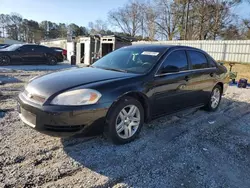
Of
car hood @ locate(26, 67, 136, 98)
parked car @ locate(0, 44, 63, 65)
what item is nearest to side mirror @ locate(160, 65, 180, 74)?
car hood @ locate(26, 67, 136, 98)

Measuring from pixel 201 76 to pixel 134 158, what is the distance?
2.51 meters

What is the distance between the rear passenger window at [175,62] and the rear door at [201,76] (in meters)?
0.23

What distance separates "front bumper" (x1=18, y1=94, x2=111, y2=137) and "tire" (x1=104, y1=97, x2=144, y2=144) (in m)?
0.16

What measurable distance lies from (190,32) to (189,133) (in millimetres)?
27250

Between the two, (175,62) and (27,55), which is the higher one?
(175,62)

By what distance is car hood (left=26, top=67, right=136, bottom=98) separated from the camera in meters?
2.79

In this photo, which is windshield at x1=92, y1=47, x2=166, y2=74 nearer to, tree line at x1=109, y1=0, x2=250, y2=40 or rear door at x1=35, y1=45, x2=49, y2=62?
rear door at x1=35, y1=45, x2=49, y2=62

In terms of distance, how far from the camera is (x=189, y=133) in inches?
149

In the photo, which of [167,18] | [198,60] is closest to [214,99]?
[198,60]

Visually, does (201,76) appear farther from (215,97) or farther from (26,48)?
(26,48)

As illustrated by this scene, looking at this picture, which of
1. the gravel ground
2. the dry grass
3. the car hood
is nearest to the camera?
the gravel ground

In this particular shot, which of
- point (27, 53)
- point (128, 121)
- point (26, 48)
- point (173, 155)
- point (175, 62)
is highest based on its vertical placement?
point (26, 48)

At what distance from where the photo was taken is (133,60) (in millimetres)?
3834

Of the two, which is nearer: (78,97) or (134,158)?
(78,97)
